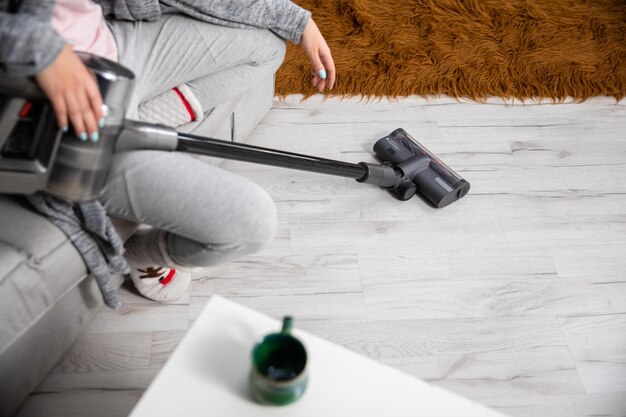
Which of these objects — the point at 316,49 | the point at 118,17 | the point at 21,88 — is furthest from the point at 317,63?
the point at 21,88

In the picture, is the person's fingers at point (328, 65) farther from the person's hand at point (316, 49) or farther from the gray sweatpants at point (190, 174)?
the gray sweatpants at point (190, 174)

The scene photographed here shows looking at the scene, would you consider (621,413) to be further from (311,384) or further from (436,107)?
(436,107)

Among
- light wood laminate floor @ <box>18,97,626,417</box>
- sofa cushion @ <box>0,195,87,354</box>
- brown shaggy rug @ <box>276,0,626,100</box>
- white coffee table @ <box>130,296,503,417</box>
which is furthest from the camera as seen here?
brown shaggy rug @ <box>276,0,626,100</box>

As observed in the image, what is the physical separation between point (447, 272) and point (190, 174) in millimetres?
634

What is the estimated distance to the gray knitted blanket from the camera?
928 millimetres

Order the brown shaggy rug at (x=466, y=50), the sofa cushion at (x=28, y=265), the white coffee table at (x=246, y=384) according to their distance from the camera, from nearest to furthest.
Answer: the white coffee table at (x=246, y=384) → the sofa cushion at (x=28, y=265) → the brown shaggy rug at (x=466, y=50)

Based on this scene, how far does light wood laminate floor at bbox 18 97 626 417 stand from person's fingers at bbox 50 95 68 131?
0.51 meters

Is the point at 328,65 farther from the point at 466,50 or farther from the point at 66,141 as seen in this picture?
the point at 466,50

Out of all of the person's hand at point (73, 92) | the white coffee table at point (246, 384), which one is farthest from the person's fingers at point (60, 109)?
the white coffee table at point (246, 384)

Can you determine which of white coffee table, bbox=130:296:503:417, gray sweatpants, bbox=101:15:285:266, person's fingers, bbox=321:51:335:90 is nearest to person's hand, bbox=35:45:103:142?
gray sweatpants, bbox=101:15:285:266

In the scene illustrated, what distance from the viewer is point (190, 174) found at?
0.97m

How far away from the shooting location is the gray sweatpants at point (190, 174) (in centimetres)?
96

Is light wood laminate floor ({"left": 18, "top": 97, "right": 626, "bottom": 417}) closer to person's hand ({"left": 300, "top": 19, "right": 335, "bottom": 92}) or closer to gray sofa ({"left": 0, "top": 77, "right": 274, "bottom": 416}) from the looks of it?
gray sofa ({"left": 0, "top": 77, "right": 274, "bottom": 416})

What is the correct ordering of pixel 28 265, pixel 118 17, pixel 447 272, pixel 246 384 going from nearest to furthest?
pixel 246 384
pixel 28 265
pixel 118 17
pixel 447 272
